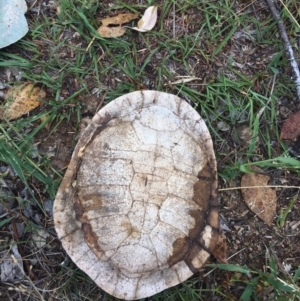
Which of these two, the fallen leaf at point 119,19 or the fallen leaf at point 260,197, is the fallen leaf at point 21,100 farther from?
the fallen leaf at point 260,197

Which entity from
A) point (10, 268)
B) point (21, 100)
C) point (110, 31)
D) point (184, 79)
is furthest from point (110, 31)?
point (10, 268)

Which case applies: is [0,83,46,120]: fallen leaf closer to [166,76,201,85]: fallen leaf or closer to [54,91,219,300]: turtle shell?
[54,91,219,300]: turtle shell

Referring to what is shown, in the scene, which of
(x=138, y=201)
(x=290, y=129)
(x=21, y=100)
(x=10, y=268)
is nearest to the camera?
(x=138, y=201)

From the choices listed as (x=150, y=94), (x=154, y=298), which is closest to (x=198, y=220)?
(x=154, y=298)

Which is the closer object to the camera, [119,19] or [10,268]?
[10,268]

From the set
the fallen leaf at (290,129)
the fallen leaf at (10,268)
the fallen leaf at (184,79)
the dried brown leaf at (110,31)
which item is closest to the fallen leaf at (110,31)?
the dried brown leaf at (110,31)

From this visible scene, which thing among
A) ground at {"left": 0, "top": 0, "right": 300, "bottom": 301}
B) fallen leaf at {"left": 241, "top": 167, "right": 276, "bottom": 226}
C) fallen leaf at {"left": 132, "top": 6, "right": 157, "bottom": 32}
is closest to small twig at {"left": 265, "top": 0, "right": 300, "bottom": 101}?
ground at {"left": 0, "top": 0, "right": 300, "bottom": 301}

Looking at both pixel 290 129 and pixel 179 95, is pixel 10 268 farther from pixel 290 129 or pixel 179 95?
pixel 290 129
